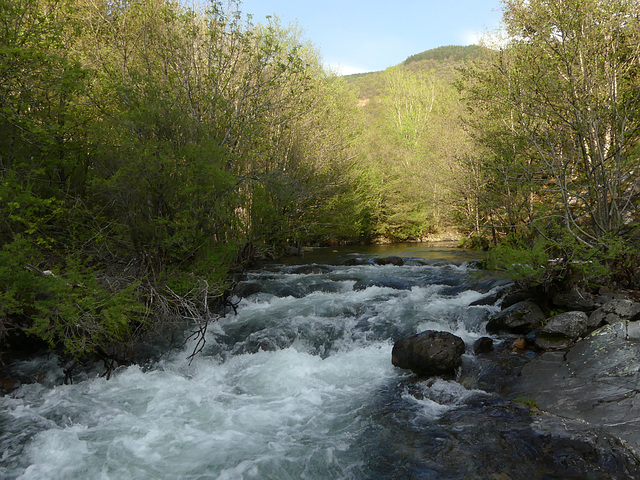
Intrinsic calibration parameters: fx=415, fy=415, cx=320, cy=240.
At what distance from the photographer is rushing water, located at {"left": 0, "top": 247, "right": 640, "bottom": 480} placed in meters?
4.68

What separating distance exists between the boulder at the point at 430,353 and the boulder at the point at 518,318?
55.4 inches

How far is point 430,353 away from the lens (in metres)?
6.85

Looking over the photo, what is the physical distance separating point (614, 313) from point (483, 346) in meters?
2.22

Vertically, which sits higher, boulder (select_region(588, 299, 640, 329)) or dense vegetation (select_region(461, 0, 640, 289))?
dense vegetation (select_region(461, 0, 640, 289))

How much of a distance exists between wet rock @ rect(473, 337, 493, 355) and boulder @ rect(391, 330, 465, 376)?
0.36m

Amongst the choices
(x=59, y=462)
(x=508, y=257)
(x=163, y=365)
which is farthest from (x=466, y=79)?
(x=59, y=462)

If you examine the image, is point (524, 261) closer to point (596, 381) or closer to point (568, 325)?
point (568, 325)

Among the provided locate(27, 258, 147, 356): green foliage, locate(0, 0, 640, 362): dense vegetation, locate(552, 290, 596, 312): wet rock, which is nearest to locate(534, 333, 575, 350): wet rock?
locate(552, 290, 596, 312): wet rock

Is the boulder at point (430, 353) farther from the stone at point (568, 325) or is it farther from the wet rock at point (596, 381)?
the stone at point (568, 325)

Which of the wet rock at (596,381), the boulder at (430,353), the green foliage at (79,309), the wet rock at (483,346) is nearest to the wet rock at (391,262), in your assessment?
the wet rock at (483,346)

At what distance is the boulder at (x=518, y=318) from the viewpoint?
789 cm

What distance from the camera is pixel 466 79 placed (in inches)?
613

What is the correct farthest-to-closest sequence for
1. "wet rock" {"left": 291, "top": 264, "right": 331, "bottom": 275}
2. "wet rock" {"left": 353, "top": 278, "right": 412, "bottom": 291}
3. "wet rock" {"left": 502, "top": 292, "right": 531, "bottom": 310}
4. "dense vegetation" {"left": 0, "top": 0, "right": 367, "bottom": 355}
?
"wet rock" {"left": 291, "top": 264, "right": 331, "bottom": 275} → "wet rock" {"left": 353, "top": 278, "right": 412, "bottom": 291} → "wet rock" {"left": 502, "top": 292, "right": 531, "bottom": 310} → "dense vegetation" {"left": 0, "top": 0, "right": 367, "bottom": 355}

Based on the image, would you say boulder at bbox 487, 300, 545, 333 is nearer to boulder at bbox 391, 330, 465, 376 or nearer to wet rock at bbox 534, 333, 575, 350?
wet rock at bbox 534, 333, 575, 350
